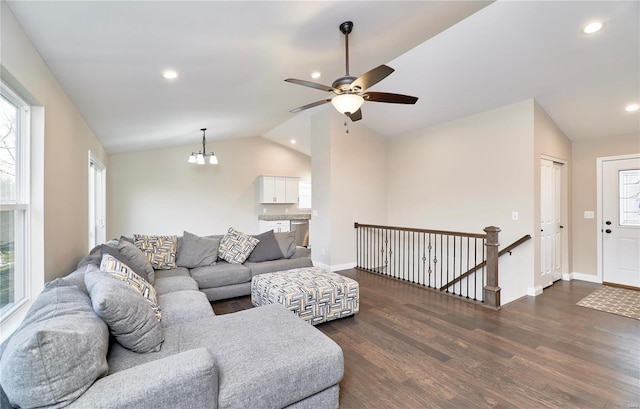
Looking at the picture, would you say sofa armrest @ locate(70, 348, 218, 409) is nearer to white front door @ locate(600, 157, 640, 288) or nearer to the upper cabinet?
white front door @ locate(600, 157, 640, 288)

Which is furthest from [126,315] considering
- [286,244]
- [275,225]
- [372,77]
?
[275,225]

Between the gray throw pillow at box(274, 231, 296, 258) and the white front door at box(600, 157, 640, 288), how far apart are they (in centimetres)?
490

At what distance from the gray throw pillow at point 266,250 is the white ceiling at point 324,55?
2074 mm

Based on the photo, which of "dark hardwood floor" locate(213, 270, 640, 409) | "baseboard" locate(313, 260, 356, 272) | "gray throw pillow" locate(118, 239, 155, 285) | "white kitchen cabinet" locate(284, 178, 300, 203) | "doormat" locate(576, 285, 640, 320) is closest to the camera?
"dark hardwood floor" locate(213, 270, 640, 409)

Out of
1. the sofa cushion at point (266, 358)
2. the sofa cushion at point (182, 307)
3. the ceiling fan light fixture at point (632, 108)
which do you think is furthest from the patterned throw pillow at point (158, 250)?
the ceiling fan light fixture at point (632, 108)

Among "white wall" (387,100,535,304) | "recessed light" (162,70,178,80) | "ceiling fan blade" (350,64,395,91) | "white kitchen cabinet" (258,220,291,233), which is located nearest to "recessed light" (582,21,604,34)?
"white wall" (387,100,535,304)

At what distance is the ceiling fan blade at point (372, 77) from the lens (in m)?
2.21

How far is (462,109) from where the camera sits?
4.57 m

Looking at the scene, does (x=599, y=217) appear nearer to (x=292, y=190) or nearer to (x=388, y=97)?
(x=388, y=97)

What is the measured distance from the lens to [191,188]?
7.16 metres

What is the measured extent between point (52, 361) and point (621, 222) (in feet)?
21.4

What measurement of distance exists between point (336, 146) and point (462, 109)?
213 centimetres

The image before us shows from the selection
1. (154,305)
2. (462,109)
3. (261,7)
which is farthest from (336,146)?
(154,305)

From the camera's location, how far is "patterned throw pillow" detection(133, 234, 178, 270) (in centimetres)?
379
